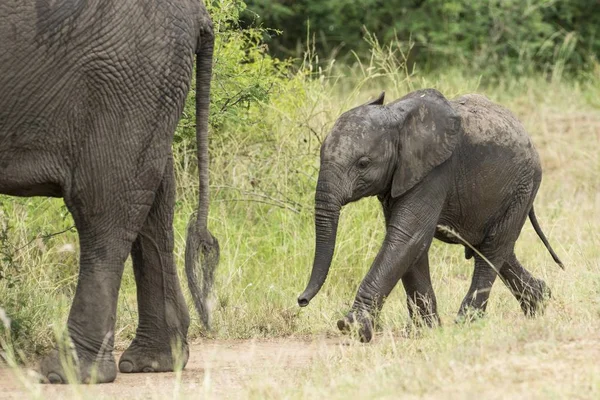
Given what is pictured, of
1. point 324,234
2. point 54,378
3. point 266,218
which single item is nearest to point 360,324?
point 324,234

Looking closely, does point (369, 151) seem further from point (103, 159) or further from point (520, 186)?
point (103, 159)

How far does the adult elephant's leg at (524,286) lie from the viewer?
7.23 metres

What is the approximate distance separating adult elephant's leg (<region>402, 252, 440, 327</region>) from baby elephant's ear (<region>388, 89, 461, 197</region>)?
54cm

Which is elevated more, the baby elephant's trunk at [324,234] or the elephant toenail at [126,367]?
the baby elephant's trunk at [324,234]

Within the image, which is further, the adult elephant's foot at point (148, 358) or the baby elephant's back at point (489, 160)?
the baby elephant's back at point (489, 160)

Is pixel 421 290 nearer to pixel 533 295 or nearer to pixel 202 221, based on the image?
pixel 533 295

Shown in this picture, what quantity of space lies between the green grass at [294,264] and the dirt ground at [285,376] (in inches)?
4.0

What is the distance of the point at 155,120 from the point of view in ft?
18.7

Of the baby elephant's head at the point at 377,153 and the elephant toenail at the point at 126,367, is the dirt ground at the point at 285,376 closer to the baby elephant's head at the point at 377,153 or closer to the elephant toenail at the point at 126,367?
the elephant toenail at the point at 126,367

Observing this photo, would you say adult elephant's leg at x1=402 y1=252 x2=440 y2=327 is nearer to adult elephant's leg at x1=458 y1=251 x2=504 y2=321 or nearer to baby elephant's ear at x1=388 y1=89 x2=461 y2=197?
adult elephant's leg at x1=458 y1=251 x2=504 y2=321

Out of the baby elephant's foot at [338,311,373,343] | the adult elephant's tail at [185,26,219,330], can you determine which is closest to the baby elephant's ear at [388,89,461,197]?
the baby elephant's foot at [338,311,373,343]

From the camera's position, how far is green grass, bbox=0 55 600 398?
5535 millimetres

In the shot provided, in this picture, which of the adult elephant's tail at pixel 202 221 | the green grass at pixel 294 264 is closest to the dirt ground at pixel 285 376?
the green grass at pixel 294 264

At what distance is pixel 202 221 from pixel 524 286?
2.18 metres
